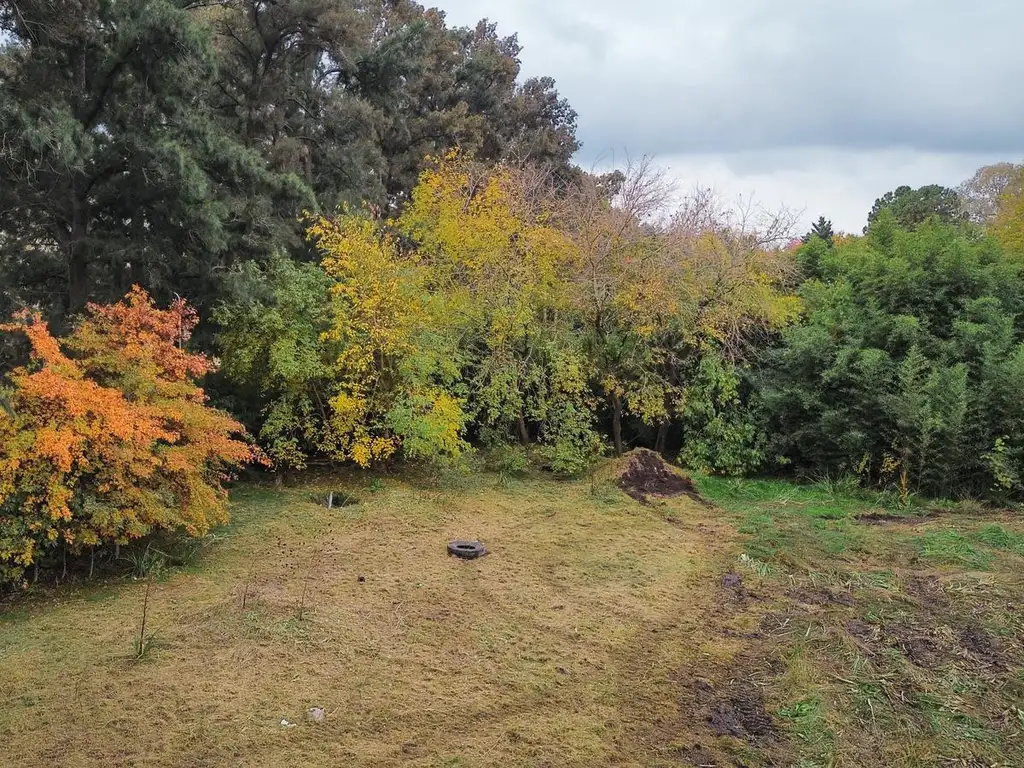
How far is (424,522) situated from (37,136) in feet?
18.0

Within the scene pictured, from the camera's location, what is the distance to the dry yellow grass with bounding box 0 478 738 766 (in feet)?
12.2

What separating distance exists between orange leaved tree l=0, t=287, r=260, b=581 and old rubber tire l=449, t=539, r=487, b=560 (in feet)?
7.18

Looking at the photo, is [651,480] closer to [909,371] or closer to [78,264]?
[909,371]

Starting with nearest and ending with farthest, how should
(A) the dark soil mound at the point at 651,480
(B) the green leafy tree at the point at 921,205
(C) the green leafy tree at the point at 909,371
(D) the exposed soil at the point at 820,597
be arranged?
(D) the exposed soil at the point at 820,597 → (C) the green leafy tree at the point at 909,371 → (A) the dark soil mound at the point at 651,480 → (B) the green leafy tree at the point at 921,205

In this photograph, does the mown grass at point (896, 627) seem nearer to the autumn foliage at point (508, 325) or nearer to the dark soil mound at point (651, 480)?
the dark soil mound at point (651, 480)

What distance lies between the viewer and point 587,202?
417 inches

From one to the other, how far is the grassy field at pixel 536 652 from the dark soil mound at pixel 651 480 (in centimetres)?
154

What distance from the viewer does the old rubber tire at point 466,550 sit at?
6715 millimetres

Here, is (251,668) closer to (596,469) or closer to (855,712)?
(855,712)

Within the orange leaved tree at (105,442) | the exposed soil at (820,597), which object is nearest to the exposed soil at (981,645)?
the exposed soil at (820,597)

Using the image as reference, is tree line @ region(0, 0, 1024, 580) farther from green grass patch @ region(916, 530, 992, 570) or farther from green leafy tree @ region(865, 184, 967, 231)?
green leafy tree @ region(865, 184, 967, 231)

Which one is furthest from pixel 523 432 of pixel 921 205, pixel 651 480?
pixel 921 205

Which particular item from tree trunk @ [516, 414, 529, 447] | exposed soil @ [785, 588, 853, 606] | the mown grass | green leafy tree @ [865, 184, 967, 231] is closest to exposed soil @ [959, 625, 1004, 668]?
the mown grass

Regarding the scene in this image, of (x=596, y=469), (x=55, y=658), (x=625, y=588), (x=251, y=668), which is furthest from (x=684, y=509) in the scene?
(x=55, y=658)
